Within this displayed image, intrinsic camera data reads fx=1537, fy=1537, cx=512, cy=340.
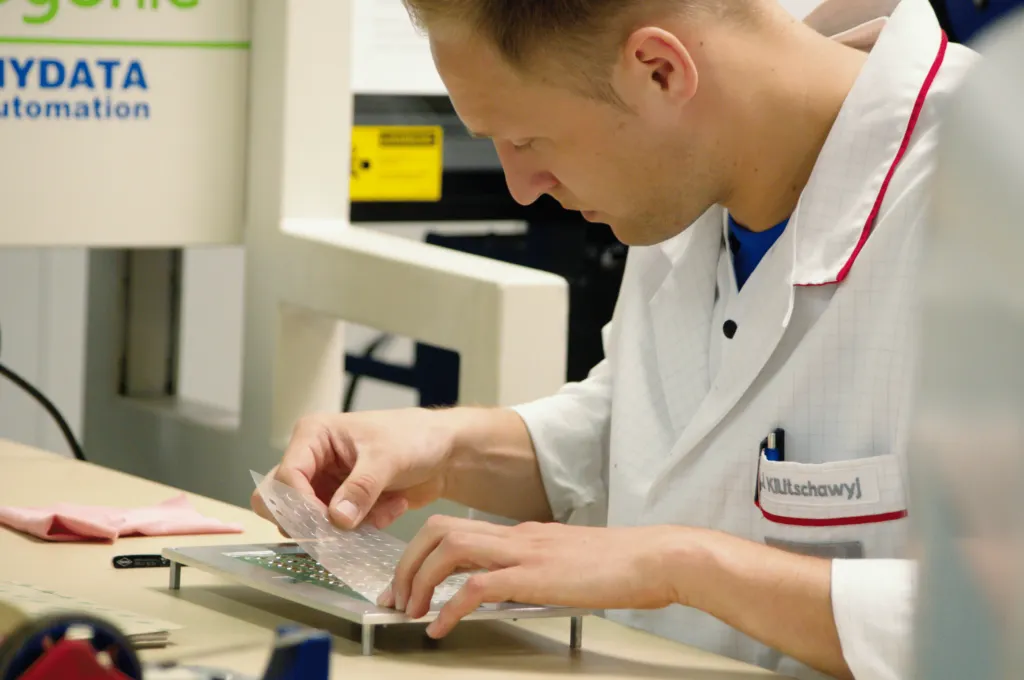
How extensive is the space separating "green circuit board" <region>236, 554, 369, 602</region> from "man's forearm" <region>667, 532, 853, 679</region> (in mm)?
212

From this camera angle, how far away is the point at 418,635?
1.01 m

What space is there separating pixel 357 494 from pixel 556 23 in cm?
39

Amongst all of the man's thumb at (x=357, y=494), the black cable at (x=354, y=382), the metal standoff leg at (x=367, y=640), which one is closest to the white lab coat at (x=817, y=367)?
the man's thumb at (x=357, y=494)

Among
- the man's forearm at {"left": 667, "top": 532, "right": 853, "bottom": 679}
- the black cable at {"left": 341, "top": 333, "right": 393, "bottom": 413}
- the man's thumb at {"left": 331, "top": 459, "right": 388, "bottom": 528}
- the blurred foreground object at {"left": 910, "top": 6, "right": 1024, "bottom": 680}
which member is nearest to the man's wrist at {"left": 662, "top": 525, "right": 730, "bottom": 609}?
the man's forearm at {"left": 667, "top": 532, "right": 853, "bottom": 679}

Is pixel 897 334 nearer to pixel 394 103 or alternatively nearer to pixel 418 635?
pixel 418 635

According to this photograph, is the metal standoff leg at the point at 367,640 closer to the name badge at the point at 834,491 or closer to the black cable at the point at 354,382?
the name badge at the point at 834,491

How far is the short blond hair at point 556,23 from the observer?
1139 millimetres

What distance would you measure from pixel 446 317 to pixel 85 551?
48 centimetres

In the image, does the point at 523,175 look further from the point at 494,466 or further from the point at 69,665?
the point at 69,665

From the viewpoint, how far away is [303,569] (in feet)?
3.52

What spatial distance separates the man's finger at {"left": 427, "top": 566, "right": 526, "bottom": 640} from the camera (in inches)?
37.5

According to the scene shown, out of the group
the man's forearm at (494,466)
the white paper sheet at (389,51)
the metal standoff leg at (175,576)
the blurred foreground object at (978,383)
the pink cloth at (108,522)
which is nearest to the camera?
the blurred foreground object at (978,383)

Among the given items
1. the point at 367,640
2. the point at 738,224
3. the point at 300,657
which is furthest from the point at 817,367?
the point at 300,657

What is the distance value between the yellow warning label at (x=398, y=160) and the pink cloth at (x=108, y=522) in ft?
2.62
